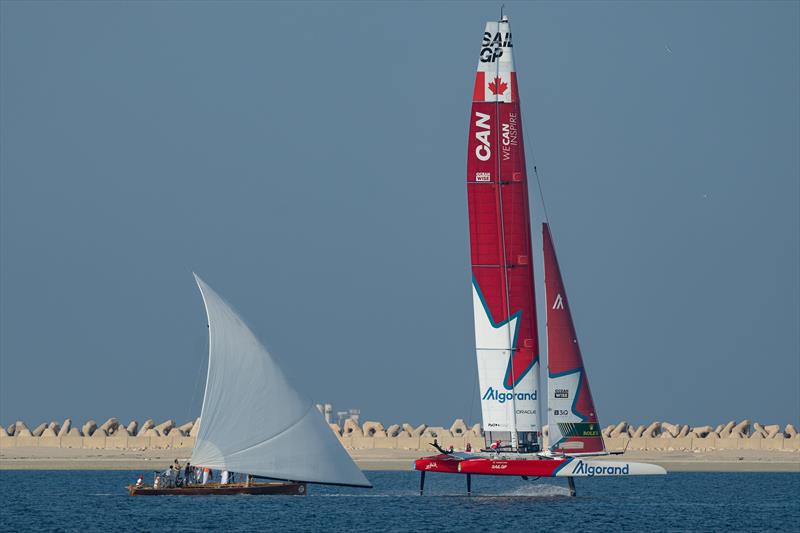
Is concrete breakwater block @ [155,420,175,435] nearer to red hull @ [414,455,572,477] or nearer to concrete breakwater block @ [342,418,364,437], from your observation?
concrete breakwater block @ [342,418,364,437]

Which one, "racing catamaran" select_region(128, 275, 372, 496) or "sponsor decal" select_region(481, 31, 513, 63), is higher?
"sponsor decal" select_region(481, 31, 513, 63)

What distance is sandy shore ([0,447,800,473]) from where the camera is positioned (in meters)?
92.2

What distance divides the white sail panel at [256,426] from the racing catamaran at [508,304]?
531 cm

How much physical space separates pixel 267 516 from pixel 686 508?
50.4 ft

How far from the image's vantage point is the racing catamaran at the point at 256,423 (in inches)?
2458

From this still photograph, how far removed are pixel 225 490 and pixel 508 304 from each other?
42.2ft

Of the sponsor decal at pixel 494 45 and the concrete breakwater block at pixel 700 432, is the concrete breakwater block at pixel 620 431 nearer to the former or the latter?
the concrete breakwater block at pixel 700 432

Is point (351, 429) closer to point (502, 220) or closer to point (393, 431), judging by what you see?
point (393, 431)

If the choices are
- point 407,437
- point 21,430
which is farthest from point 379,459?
point 21,430

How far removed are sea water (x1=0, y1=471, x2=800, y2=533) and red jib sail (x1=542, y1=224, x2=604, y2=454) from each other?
2460mm

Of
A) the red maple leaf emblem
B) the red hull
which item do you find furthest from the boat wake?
the red maple leaf emblem

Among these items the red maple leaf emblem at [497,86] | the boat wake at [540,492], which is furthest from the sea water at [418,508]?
the red maple leaf emblem at [497,86]

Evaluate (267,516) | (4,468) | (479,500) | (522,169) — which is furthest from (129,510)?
(4,468)

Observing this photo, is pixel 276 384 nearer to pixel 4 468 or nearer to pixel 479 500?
pixel 479 500
